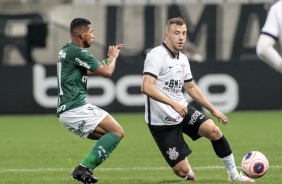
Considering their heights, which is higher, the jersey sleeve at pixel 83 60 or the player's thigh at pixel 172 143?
the jersey sleeve at pixel 83 60

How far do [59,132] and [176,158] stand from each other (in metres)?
8.67

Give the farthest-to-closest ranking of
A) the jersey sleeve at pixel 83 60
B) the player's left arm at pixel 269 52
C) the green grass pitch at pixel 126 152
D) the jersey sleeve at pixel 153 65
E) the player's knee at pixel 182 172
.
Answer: the green grass pitch at pixel 126 152 → the player's knee at pixel 182 172 → the jersey sleeve at pixel 153 65 → the jersey sleeve at pixel 83 60 → the player's left arm at pixel 269 52

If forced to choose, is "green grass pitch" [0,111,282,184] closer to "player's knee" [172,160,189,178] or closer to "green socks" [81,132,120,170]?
"player's knee" [172,160,189,178]

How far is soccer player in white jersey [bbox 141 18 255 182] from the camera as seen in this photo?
1012cm

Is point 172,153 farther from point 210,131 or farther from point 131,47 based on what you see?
point 131,47

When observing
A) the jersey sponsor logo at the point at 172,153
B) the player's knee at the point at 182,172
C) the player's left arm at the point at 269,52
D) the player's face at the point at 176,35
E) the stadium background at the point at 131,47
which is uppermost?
the player's left arm at the point at 269,52

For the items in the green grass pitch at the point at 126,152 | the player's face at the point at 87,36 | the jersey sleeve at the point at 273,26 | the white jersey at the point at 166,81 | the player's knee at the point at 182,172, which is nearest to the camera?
the jersey sleeve at the point at 273,26

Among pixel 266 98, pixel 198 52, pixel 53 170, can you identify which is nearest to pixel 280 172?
pixel 53 170

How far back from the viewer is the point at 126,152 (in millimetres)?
14344

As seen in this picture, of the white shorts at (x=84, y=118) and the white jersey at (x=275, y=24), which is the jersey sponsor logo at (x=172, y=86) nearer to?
the white shorts at (x=84, y=118)

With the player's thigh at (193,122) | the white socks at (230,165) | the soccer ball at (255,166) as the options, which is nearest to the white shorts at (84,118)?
the player's thigh at (193,122)

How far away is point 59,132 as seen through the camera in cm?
1873

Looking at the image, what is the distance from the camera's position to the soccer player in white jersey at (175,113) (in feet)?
33.2

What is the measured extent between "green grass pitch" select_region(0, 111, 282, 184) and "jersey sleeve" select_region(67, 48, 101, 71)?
157 cm
